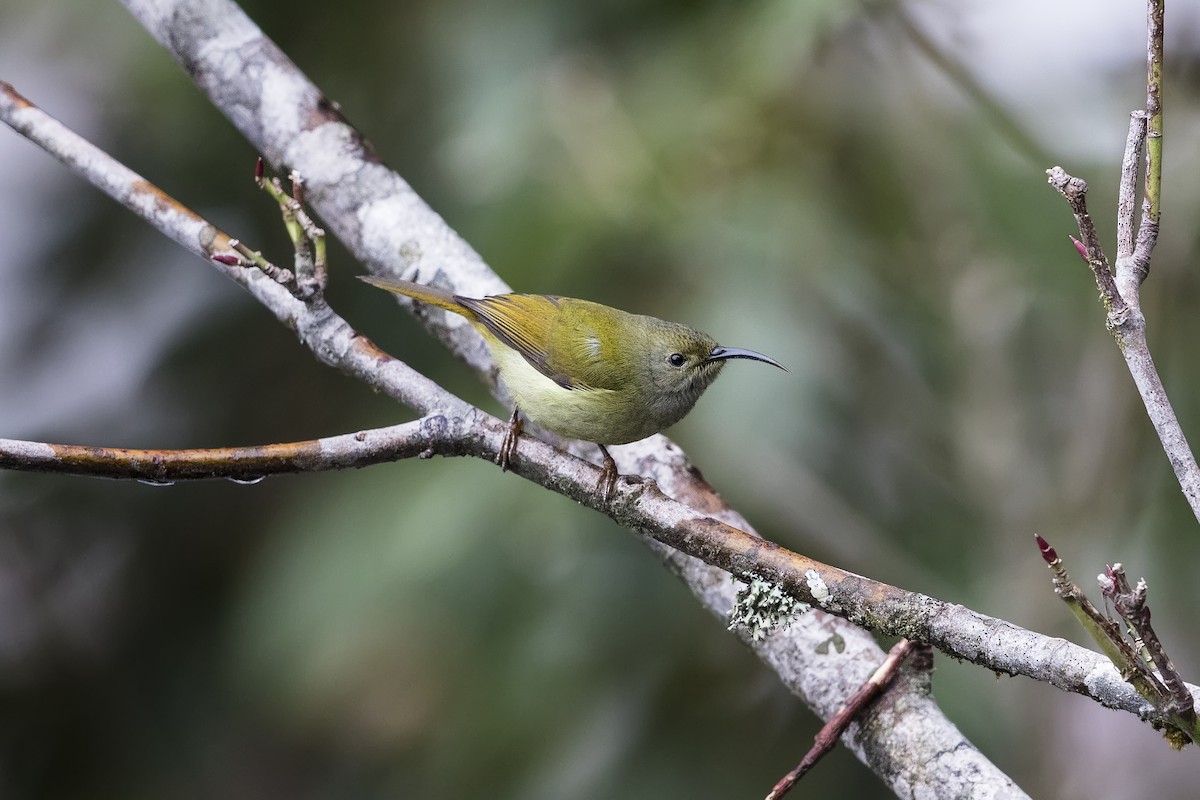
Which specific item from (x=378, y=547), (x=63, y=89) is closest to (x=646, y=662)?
(x=378, y=547)

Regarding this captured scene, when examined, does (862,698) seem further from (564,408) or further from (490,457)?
(564,408)

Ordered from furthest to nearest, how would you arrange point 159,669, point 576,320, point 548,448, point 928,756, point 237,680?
point 159,669, point 237,680, point 576,320, point 548,448, point 928,756

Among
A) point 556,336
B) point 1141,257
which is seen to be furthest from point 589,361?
point 1141,257

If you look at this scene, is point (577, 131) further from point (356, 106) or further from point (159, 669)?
point (159, 669)

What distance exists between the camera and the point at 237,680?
435cm

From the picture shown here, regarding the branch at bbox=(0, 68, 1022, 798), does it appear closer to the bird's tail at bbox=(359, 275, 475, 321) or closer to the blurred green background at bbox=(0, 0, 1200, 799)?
the bird's tail at bbox=(359, 275, 475, 321)

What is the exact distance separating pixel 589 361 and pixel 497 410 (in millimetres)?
852

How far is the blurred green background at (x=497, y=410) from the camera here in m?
3.51

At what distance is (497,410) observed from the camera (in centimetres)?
387

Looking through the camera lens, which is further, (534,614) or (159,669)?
(159,669)

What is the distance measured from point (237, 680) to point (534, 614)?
60.5 inches

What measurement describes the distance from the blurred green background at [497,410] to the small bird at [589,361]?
340 mm

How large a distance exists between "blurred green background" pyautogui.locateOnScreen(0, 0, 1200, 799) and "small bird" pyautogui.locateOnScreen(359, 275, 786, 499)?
13.4 inches

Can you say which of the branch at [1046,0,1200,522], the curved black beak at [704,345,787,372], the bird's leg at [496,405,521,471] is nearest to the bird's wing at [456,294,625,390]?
the curved black beak at [704,345,787,372]
